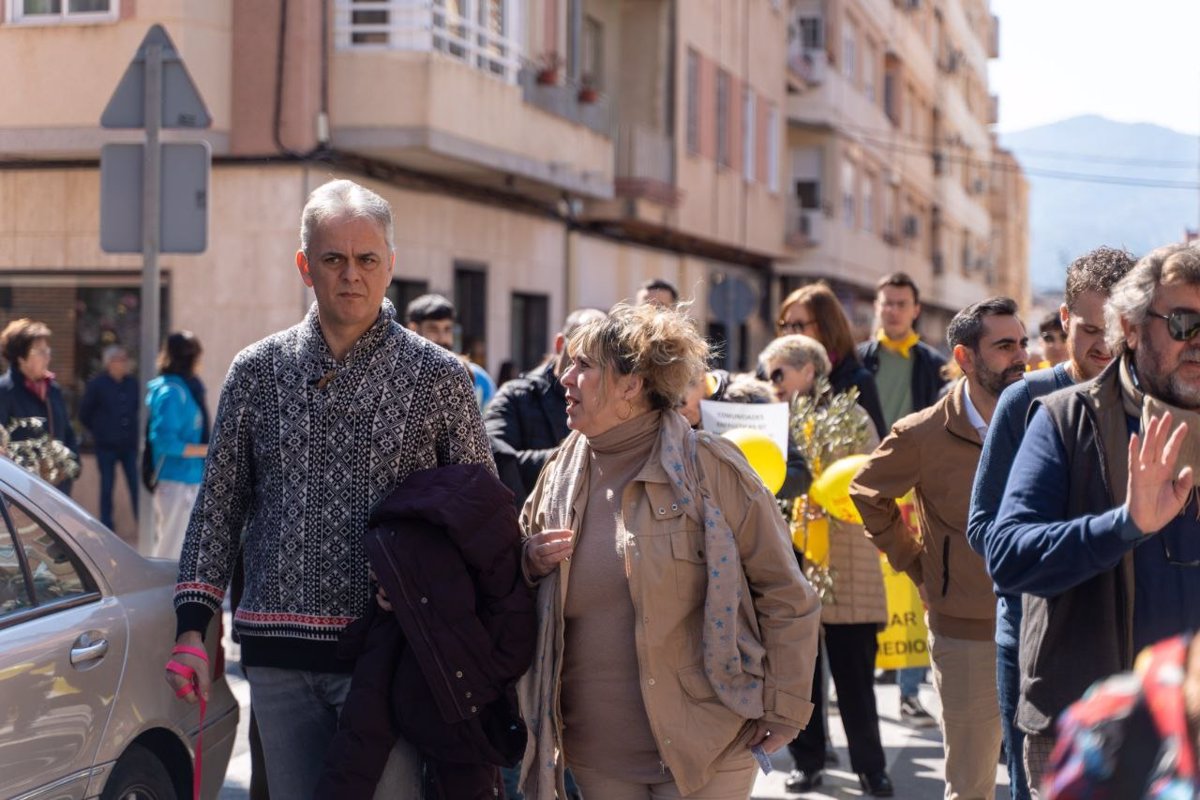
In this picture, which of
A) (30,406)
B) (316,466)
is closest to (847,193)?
(30,406)

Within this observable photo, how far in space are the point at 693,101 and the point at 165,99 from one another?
19904mm

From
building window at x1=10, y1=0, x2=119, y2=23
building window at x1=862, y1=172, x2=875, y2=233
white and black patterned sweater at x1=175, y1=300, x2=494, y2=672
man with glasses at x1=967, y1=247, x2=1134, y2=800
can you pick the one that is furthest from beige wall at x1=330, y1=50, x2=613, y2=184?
building window at x1=862, y1=172, x2=875, y2=233

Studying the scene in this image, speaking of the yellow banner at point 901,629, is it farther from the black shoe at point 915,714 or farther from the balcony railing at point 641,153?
the balcony railing at point 641,153

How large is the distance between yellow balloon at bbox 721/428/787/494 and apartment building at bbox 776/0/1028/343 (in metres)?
18.0

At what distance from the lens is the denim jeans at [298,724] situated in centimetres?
394

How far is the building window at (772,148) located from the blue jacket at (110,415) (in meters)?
20.6

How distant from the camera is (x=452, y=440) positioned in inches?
160

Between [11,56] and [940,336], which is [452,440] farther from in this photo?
[940,336]

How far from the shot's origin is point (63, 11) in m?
16.0

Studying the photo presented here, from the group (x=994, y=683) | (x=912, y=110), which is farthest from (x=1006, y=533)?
(x=912, y=110)

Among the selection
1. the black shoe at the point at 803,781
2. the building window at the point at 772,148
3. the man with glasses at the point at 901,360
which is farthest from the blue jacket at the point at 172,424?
the building window at the point at 772,148

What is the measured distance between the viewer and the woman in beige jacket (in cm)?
396

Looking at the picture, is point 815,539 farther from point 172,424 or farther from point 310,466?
point 172,424

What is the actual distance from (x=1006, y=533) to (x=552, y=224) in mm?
19244
